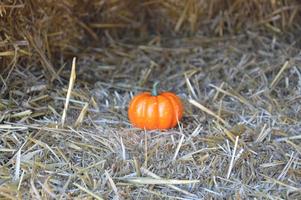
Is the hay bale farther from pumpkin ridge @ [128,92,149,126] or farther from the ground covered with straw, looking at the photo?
pumpkin ridge @ [128,92,149,126]

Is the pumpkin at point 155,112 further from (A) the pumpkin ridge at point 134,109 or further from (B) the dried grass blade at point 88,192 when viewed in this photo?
(B) the dried grass blade at point 88,192

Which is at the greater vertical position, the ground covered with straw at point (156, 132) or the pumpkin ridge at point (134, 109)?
the pumpkin ridge at point (134, 109)

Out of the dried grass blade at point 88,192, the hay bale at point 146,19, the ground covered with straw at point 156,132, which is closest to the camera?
the dried grass blade at point 88,192

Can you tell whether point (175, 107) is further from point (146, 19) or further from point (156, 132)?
point (146, 19)

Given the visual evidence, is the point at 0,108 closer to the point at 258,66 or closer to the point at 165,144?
the point at 165,144

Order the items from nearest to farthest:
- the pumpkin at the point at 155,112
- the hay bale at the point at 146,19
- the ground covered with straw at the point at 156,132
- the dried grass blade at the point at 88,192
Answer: the dried grass blade at the point at 88,192 < the ground covered with straw at the point at 156,132 < the pumpkin at the point at 155,112 < the hay bale at the point at 146,19

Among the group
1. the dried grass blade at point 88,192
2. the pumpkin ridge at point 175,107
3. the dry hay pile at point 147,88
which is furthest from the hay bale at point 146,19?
the dried grass blade at point 88,192

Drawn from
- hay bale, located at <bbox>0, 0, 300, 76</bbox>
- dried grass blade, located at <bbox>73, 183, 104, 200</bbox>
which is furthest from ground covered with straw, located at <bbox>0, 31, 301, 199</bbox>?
hay bale, located at <bbox>0, 0, 300, 76</bbox>
